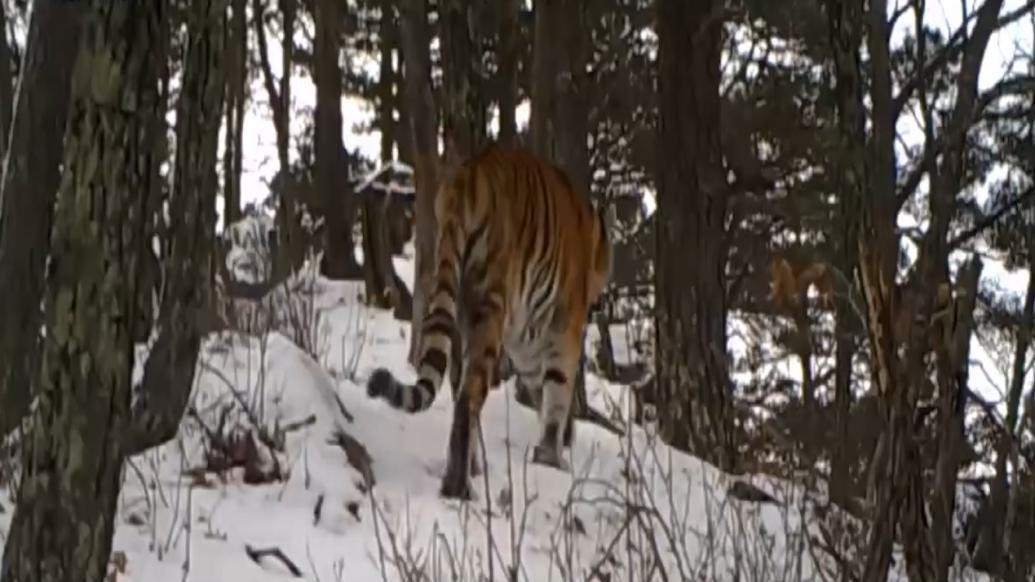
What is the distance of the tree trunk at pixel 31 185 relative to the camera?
5.62 meters

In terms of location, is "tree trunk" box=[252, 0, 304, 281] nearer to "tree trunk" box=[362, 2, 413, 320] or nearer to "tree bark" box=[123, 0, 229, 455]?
"tree trunk" box=[362, 2, 413, 320]

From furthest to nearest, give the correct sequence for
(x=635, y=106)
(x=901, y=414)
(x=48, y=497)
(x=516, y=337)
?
1. (x=635, y=106)
2. (x=516, y=337)
3. (x=901, y=414)
4. (x=48, y=497)

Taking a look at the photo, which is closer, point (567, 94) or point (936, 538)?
point (936, 538)

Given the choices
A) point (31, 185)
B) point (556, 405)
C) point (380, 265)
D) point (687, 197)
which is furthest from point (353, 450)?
point (380, 265)

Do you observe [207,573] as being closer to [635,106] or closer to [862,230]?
[862,230]

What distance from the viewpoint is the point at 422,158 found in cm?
848

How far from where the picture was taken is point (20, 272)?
19.2 feet

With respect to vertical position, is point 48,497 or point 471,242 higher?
point 471,242

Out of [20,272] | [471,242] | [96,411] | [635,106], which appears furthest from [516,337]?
[635,106]

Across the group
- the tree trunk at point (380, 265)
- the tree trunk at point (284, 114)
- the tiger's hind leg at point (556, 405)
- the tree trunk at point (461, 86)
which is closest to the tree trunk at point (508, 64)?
the tree trunk at point (380, 265)

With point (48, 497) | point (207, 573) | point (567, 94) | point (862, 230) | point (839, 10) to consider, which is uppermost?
point (567, 94)

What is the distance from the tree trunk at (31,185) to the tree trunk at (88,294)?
7.32 feet

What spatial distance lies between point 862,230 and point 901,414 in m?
0.67

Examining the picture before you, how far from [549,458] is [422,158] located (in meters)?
2.18
